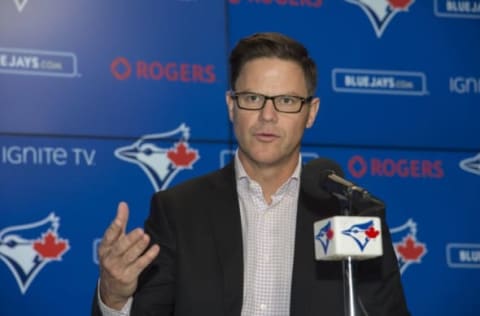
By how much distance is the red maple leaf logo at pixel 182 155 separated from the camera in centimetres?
406

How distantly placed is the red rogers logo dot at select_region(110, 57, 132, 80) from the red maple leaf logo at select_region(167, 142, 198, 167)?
0.40m

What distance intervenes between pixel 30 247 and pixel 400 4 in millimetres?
2201

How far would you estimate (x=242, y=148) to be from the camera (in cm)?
281

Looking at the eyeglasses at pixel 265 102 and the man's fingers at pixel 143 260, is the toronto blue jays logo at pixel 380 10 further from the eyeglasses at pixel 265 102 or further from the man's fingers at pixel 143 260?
the man's fingers at pixel 143 260

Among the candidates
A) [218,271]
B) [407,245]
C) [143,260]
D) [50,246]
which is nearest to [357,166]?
[407,245]

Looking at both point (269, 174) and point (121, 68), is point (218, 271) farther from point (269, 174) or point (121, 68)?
point (121, 68)

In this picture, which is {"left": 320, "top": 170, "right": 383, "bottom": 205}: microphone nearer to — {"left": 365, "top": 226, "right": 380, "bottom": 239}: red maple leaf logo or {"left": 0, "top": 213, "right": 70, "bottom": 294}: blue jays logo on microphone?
{"left": 365, "top": 226, "right": 380, "bottom": 239}: red maple leaf logo

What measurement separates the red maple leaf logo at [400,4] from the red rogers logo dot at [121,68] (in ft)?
4.61

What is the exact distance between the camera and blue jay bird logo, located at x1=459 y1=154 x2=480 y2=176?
4.48 metres

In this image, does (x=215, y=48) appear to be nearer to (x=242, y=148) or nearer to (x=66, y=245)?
(x=66, y=245)

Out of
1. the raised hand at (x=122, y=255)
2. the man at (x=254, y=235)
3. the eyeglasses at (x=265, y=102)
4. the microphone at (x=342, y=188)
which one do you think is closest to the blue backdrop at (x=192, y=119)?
the man at (x=254, y=235)

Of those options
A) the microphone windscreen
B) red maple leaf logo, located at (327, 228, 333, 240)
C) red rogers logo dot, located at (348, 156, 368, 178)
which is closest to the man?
the microphone windscreen

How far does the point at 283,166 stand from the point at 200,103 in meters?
1.35

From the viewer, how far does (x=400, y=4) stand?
454cm
